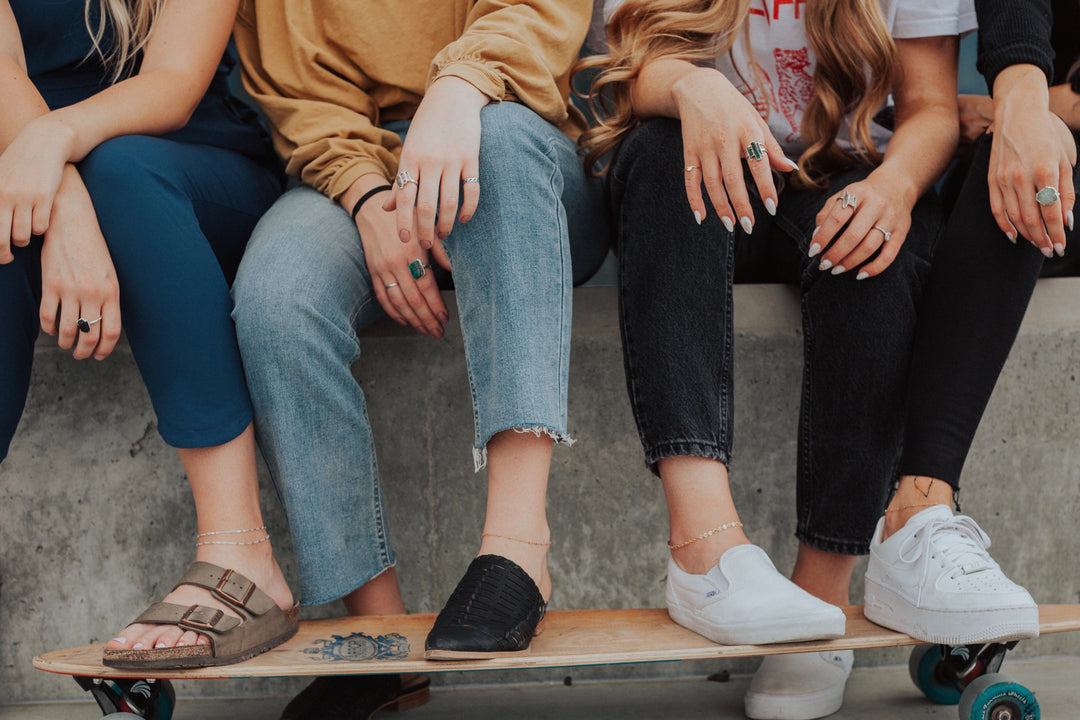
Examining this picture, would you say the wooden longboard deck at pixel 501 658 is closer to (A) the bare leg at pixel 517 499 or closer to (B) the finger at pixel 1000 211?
(A) the bare leg at pixel 517 499

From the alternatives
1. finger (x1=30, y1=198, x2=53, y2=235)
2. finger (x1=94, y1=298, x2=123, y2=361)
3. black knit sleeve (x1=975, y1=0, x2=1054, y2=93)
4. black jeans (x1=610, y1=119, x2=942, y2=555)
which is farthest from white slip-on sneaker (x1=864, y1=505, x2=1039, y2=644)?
finger (x1=30, y1=198, x2=53, y2=235)

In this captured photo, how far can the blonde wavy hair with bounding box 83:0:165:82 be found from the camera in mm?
1404

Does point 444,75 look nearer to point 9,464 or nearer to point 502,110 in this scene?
point 502,110

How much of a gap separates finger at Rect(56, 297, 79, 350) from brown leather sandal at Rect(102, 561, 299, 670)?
341 mm

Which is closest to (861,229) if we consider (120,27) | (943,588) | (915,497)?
(915,497)

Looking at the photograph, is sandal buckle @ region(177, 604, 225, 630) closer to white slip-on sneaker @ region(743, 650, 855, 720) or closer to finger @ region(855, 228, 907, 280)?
white slip-on sneaker @ region(743, 650, 855, 720)

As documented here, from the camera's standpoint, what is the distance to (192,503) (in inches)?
59.4

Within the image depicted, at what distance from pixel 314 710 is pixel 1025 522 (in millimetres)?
1274

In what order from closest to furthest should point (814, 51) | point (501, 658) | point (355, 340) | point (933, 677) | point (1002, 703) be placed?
point (501, 658)
point (1002, 703)
point (355, 340)
point (933, 677)
point (814, 51)

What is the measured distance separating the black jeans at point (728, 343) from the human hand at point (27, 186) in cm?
76

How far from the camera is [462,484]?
5.07ft

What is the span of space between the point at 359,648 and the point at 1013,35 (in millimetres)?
1286

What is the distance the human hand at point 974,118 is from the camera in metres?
1.51

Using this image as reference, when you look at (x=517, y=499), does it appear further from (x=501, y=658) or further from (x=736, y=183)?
(x=736, y=183)
